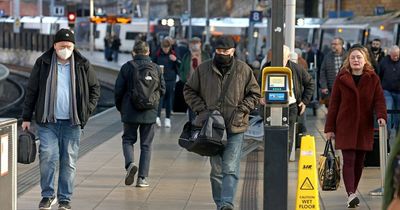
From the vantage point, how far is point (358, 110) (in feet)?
34.4

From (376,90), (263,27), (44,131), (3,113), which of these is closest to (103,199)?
(44,131)

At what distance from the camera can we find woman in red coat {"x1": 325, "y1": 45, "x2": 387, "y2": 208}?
10.5m

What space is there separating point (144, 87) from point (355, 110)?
8.48 ft

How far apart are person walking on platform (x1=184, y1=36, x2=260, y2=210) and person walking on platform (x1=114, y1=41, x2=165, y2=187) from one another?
2339 mm

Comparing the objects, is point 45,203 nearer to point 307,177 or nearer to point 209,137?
point 209,137

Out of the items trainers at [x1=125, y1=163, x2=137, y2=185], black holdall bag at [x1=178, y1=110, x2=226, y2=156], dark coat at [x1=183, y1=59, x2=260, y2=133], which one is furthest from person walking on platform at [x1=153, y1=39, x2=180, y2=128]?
black holdall bag at [x1=178, y1=110, x2=226, y2=156]

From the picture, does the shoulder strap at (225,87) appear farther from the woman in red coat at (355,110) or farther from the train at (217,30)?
the train at (217,30)

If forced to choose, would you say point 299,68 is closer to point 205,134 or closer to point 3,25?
point 205,134

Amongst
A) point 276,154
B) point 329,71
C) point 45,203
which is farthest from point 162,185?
point 329,71

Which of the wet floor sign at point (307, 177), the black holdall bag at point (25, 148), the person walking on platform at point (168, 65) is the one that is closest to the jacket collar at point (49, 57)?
the black holdall bag at point (25, 148)

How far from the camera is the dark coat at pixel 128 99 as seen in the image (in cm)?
1193

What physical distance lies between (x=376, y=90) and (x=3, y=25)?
73.7 m

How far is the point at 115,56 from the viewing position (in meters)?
61.8

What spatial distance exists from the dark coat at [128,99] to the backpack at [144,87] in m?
0.06
